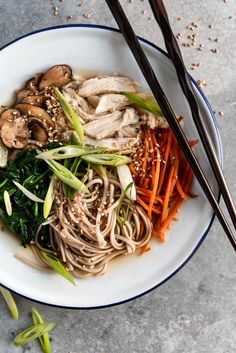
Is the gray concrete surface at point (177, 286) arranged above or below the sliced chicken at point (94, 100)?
below

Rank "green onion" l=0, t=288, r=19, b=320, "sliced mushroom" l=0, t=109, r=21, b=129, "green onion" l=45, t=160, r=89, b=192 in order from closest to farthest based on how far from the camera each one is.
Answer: "green onion" l=45, t=160, r=89, b=192 < "sliced mushroom" l=0, t=109, r=21, b=129 < "green onion" l=0, t=288, r=19, b=320

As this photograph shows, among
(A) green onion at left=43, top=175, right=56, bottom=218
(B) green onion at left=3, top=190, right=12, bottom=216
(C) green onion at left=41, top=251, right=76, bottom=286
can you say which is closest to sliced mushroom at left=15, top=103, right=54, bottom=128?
(A) green onion at left=43, top=175, right=56, bottom=218

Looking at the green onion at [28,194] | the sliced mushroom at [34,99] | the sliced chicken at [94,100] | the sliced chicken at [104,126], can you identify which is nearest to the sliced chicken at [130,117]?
the sliced chicken at [104,126]

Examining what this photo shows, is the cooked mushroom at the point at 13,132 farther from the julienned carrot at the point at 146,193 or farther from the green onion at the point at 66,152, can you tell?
the julienned carrot at the point at 146,193

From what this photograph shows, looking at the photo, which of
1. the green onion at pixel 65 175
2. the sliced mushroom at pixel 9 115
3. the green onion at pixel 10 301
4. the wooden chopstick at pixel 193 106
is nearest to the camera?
the wooden chopstick at pixel 193 106

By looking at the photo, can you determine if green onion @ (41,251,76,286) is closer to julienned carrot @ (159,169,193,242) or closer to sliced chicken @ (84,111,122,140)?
julienned carrot @ (159,169,193,242)

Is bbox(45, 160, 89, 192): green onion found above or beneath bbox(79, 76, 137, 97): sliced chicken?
beneath

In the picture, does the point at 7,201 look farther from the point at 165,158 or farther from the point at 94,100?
the point at 165,158
